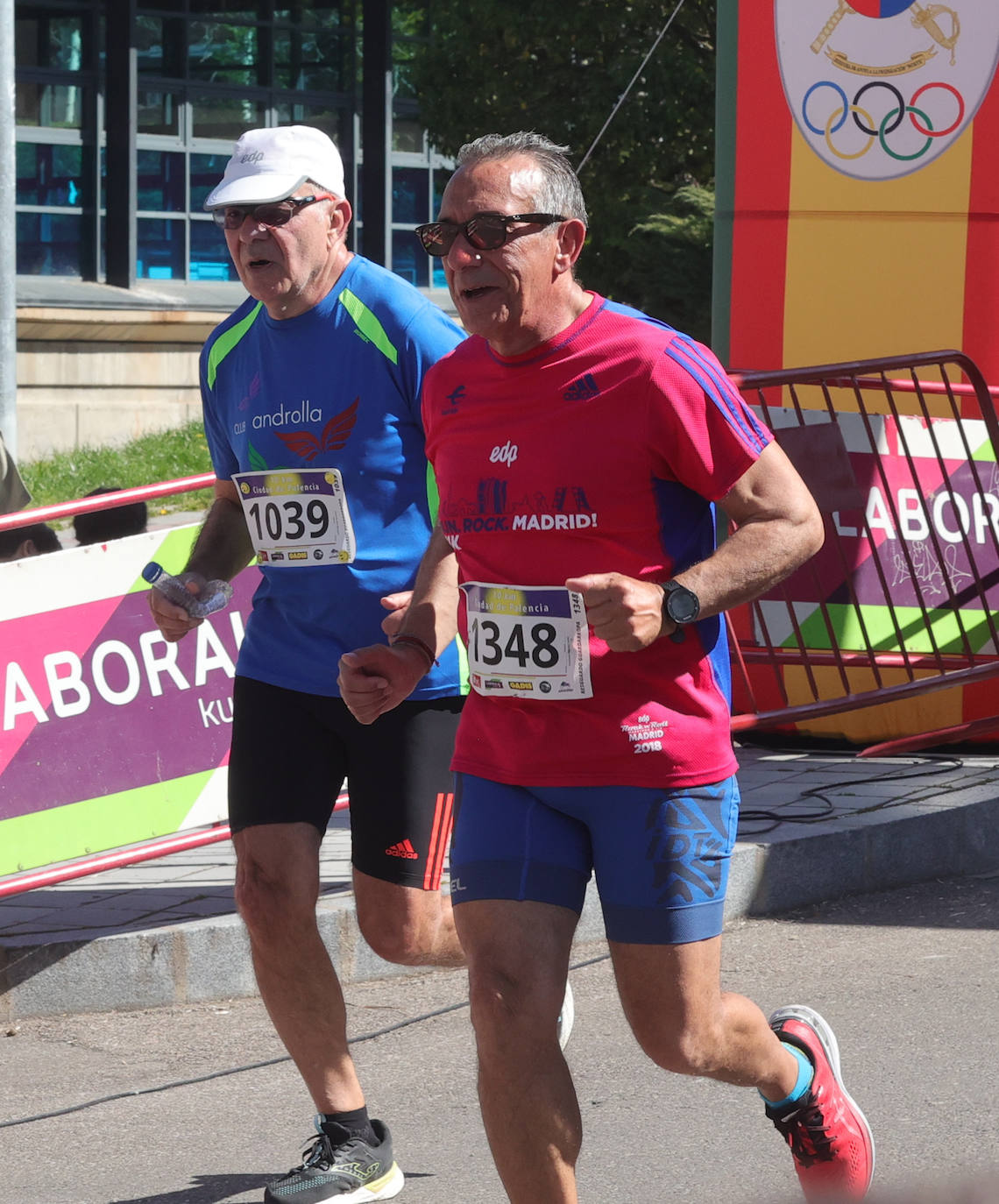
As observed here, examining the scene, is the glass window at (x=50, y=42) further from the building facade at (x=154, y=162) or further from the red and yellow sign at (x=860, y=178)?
the red and yellow sign at (x=860, y=178)

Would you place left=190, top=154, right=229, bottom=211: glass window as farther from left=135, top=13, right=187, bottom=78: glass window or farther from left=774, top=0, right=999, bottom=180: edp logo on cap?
left=774, top=0, right=999, bottom=180: edp logo on cap

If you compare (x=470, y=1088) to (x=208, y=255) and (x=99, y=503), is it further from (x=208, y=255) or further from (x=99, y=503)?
(x=208, y=255)

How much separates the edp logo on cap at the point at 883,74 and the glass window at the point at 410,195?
1687cm

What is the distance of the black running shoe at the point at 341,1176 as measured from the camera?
3.90 meters

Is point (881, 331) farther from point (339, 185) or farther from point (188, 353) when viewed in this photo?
point (188, 353)

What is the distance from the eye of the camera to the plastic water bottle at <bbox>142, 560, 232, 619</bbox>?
429 centimetres

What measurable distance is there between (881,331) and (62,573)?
13.5 feet

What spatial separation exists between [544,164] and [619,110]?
17.3 metres

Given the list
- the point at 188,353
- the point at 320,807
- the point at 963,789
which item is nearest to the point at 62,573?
the point at 320,807

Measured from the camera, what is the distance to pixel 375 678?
3.59 m

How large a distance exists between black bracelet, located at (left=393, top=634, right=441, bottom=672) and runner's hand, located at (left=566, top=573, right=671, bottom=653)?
0.69 m

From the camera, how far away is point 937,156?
8141mm

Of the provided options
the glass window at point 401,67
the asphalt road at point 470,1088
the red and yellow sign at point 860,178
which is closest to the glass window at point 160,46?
the glass window at point 401,67

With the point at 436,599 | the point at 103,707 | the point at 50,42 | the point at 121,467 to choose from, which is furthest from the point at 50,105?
the point at 436,599
